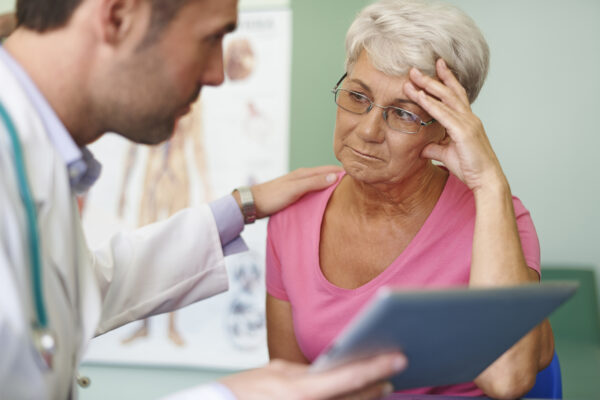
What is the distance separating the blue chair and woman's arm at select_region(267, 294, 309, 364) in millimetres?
609

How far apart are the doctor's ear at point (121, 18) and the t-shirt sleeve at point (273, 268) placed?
2.76 feet

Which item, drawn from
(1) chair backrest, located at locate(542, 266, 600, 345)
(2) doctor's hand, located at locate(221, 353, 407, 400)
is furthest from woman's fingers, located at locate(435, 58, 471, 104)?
(1) chair backrest, located at locate(542, 266, 600, 345)

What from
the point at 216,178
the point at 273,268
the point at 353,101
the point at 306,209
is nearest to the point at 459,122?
the point at 353,101

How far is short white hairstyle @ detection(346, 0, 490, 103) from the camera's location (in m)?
1.39

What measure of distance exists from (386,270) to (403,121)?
38cm

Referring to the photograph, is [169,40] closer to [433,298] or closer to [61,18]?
[61,18]

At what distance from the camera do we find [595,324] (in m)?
2.85

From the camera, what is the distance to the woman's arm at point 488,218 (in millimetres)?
1246

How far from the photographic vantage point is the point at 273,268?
1.67 m

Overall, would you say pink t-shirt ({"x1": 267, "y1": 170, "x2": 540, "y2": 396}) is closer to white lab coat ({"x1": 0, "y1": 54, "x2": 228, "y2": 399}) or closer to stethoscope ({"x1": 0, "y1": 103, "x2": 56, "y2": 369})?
white lab coat ({"x1": 0, "y1": 54, "x2": 228, "y2": 399})

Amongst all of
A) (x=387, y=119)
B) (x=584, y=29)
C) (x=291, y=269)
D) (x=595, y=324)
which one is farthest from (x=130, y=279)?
(x=584, y=29)

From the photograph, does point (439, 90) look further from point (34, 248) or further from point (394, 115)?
point (34, 248)

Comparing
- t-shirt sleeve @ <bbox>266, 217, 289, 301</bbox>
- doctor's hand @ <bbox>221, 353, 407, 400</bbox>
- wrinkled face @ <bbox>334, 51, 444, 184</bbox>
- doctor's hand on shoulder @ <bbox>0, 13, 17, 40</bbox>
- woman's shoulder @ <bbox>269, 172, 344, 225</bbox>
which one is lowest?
t-shirt sleeve @ <bbox>266, 217, 289, 301</bbox>

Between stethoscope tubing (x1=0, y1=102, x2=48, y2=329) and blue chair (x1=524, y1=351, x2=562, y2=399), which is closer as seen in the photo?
stethoscope tubing (x1=0, y1=102, x2=48, y2=329)
